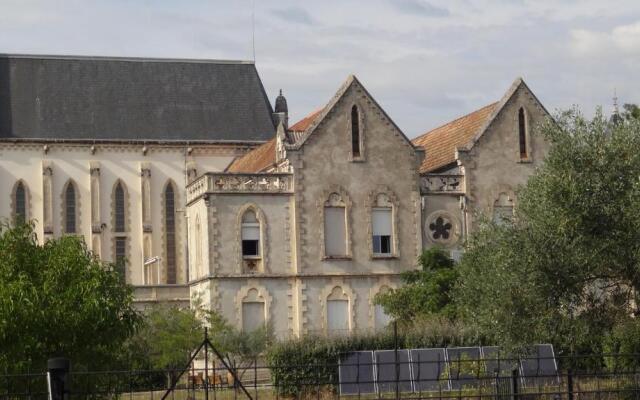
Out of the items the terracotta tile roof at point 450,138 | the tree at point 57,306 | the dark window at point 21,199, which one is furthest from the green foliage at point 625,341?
the dark window at point 21,199

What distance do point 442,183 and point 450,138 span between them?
14.6 feet

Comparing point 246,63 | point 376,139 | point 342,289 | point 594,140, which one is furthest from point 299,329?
point 246,63

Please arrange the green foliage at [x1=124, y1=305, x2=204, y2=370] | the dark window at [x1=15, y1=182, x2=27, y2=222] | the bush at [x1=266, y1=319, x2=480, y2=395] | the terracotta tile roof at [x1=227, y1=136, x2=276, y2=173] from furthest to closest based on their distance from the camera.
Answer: the dark window at [x1=15, y1=182, x2=27, y2=222] < the terracotta tile roof at [x1=227, y1=136, x2=276, y2=173] < the green foliage at [x1=124, y1=305, x2=204, y2=370] < the bush at [x1=266, y1=319, x2=480, y2=395]

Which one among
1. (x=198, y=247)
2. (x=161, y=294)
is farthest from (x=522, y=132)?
(x=161, y=294)

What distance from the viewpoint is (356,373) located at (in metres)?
Result: 41.6

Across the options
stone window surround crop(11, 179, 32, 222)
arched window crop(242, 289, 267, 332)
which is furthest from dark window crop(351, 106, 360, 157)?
stone window surround crop(11, 179, 32, 222)

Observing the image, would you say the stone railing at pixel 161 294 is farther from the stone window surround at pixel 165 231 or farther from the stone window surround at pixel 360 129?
the stone window surround at pixel 165 231

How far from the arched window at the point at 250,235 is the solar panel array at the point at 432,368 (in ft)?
45.6

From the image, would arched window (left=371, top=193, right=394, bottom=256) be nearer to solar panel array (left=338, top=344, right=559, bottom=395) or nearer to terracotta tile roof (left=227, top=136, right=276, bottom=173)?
terracotta tile roof (left=227, top=136, right=276, bottom=173)

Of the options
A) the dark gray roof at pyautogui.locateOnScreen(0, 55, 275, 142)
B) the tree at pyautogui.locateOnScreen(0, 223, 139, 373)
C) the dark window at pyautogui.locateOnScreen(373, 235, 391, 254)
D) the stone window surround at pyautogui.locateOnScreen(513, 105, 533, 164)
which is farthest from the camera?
the dark gray roof at pyautogui.locateOnScreen(0, 55, 275, 142)

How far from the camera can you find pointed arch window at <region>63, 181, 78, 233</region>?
3292 inches

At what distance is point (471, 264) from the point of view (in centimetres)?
3738

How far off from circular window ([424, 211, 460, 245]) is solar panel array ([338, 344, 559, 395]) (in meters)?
15.8

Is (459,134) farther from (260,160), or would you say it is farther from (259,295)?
(259,295)
